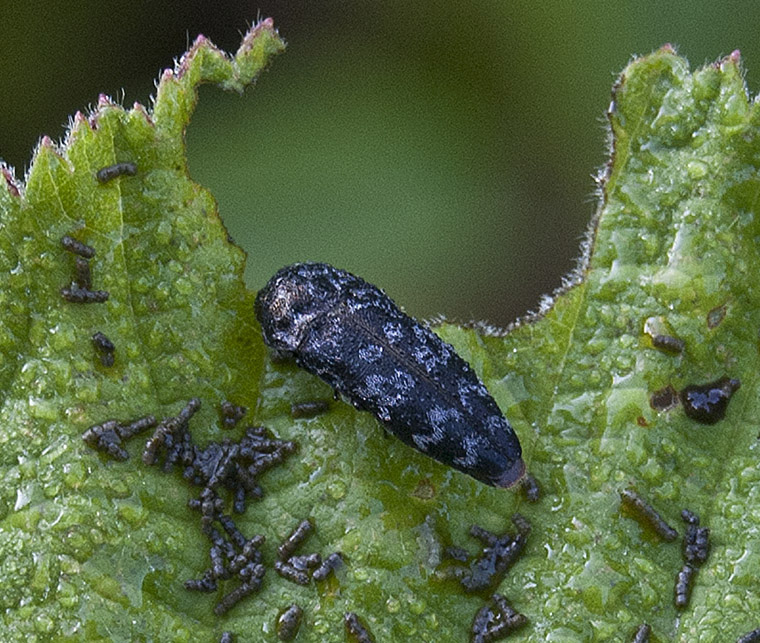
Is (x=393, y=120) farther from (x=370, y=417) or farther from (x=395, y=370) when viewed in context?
(x=370, y=417)

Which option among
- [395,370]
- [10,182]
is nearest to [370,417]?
[395,370]

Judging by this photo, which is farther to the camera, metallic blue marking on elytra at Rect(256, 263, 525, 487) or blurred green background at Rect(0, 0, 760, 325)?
blurred green background at Rect(0, 0, 760, 325)

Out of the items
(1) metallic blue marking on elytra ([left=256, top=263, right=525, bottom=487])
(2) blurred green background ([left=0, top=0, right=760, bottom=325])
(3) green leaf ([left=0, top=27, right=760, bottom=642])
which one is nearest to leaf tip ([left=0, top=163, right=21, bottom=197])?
(3) green leaf ([left=0, top=27, right=760, bottom=642])

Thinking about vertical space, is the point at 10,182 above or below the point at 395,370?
above

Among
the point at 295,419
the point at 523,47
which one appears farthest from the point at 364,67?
the point at 295,419

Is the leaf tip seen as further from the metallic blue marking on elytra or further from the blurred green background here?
the blurred green background
